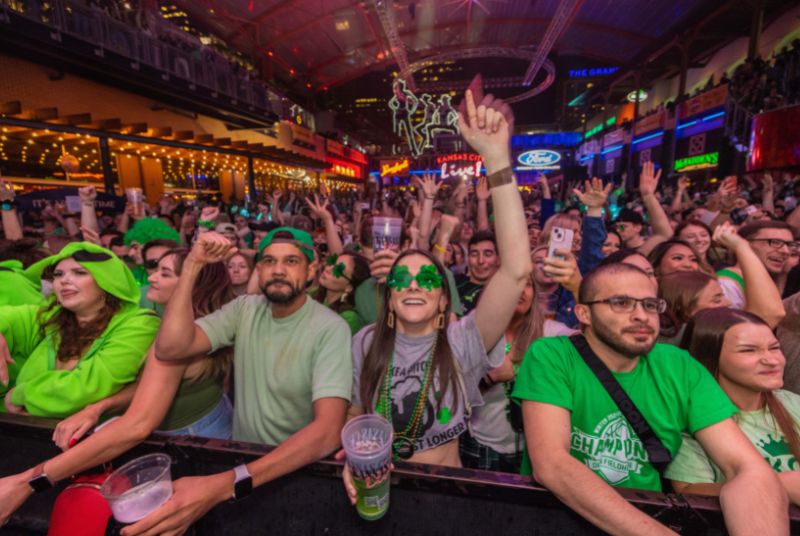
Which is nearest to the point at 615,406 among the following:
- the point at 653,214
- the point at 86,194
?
the point at 653,214

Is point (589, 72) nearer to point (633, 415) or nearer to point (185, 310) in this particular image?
point (633, 415)

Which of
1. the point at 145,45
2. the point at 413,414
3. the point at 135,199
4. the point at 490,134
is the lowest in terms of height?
the point at 413,414

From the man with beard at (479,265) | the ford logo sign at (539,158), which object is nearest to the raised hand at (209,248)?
the man with beard at (479,265)

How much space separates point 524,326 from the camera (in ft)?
8.19

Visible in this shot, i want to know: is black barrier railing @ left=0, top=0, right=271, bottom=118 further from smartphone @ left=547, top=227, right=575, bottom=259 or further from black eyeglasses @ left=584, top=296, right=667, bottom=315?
black eyeglasses @ left=584, top=296, right=667, bottom=315

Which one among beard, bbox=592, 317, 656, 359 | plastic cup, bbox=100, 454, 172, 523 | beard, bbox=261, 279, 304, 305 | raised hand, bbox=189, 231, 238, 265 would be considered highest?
raised hand, bbox=189, 231, 238, 265

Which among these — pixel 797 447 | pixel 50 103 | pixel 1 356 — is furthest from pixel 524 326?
pixel 50 103

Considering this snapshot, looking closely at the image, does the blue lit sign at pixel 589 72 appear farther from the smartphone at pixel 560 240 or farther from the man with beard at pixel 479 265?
the smartphone at pixel 560 240

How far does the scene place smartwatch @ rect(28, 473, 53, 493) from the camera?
150cm

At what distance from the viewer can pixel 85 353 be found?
81.7 inches

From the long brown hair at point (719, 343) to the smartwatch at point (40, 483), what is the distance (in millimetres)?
2997

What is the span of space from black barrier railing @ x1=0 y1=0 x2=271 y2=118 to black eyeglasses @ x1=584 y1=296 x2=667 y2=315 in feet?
41.9

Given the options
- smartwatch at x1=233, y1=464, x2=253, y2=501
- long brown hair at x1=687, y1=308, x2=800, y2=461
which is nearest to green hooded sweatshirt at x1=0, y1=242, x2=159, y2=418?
smartwatch at x1=233, y1=464, x2=253, y2=501

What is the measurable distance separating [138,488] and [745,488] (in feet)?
6.63
